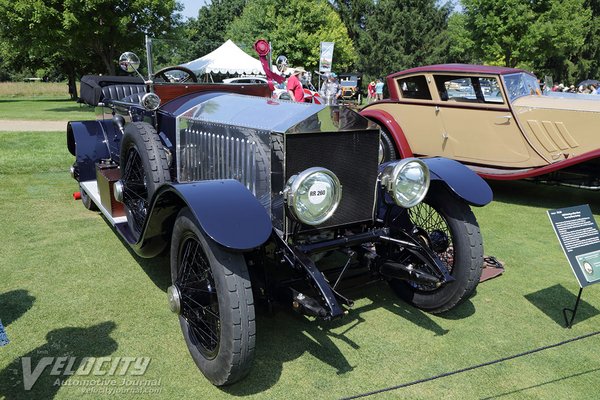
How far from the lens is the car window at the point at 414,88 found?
7088 mm

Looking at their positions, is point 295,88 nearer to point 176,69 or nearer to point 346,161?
point 176,69

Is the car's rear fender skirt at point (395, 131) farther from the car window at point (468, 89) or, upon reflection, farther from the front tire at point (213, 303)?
the front tire at point (213, 303)

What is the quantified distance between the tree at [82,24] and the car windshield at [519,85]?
1540cm

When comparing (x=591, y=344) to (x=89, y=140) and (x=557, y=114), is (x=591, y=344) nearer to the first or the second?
(x=557, y=114)

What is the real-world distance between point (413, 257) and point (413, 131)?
14.9 feet

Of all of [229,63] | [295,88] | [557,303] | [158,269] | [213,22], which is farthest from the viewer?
[213,22]

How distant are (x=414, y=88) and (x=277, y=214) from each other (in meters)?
5.35

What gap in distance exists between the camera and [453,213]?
2998 mm

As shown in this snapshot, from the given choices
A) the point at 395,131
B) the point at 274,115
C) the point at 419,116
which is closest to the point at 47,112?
the point at 395,131

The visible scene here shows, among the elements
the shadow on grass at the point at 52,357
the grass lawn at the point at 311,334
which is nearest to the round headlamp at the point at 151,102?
the grass lawn at the point at 311,334

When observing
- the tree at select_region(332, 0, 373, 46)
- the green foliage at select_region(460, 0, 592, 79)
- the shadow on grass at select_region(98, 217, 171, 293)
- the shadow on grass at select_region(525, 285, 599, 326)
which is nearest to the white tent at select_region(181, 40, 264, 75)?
the green foliage at select_region(460, 0, 592, 79)

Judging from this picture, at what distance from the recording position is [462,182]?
3031 millimetres

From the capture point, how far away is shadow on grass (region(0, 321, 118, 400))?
230cm

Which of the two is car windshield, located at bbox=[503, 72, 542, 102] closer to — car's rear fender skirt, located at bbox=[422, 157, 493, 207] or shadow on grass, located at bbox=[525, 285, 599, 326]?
shadow on grass, located at bbox=[525, 285, 599, 326]
